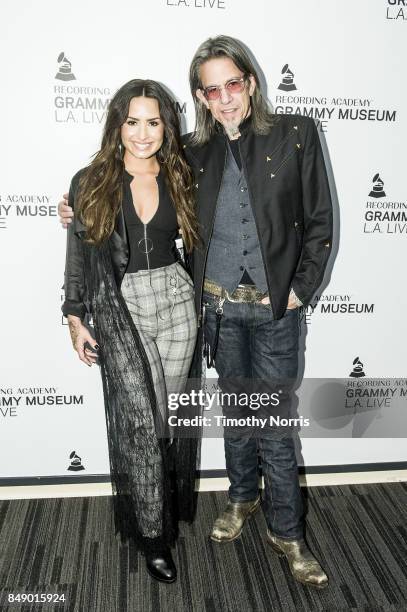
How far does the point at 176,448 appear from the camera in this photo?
10.5ft

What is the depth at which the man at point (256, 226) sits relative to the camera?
265 centimetres

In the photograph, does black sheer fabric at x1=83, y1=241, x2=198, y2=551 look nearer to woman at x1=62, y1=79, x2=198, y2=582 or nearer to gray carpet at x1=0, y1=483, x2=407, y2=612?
woman at x1=62, y1=79, x2=198, y2=582

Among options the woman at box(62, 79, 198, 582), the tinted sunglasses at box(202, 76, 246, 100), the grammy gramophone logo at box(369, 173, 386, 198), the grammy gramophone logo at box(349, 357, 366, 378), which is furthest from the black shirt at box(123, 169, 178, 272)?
the grammy gramophone logo at box(349, 357, 366, 378)

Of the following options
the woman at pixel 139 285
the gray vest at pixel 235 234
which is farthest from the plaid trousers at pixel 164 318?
the gray vest at pixel 235 234

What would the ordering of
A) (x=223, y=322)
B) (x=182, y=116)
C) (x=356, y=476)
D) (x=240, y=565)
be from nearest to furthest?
(x=223, y=322) → (x=240, y=565) → (x=182, y=116) → (x=356, y=476)

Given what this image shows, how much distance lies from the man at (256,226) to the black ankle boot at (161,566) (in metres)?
0.62

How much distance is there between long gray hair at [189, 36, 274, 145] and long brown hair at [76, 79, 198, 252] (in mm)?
168

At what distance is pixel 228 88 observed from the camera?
8.47 ft

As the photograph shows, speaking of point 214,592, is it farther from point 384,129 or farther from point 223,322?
point 384,129

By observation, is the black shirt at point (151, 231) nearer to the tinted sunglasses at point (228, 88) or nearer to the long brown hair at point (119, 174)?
the long brown hair at point (119, 174)

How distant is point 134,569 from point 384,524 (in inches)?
57.8

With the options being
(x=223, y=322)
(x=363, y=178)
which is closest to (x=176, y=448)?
(x=223, y=322)

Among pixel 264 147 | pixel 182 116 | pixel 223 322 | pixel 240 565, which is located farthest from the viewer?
pixel 182 116

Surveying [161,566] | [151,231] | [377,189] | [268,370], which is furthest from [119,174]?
[161,566]
